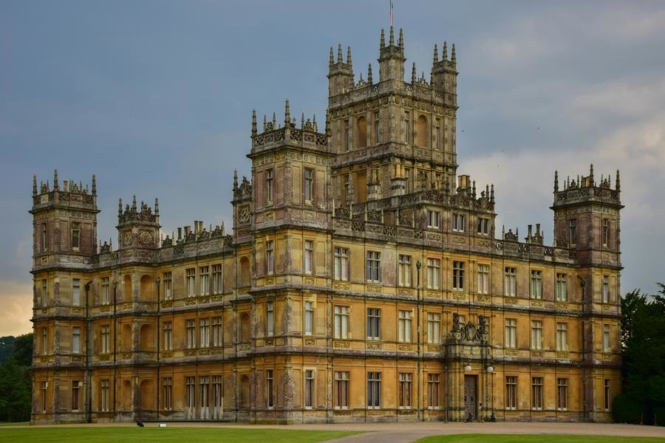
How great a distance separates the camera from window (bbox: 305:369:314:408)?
67.9 metres

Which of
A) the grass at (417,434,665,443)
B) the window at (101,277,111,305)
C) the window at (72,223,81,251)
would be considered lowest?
the grass at (417,434,665,443)

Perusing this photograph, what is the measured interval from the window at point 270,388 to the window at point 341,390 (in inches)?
154

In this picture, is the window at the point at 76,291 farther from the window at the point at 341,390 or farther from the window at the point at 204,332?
the window at the point at 341,390

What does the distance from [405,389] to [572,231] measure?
19.0 metres

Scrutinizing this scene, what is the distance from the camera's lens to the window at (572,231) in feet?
279

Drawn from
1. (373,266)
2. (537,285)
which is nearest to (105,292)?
(373,266)

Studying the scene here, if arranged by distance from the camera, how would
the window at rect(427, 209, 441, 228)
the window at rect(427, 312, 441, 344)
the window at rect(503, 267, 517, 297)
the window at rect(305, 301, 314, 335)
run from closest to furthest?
the window at rect(305, 301, 314, 335) → the window at rect(427, 312, 441, 344) → the window at rect(427, 209, 441, 228) → the window at rect(503, 267, 517, 297)

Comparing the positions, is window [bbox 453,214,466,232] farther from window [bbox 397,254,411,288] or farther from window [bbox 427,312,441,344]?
window [bbox 427,312,441,344]

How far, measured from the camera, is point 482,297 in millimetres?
78938

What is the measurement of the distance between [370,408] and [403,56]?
2634 centimetres

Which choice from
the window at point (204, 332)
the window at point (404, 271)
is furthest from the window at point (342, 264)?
the window at point (204, 332)

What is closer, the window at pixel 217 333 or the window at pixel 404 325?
the window at pixel 404 325

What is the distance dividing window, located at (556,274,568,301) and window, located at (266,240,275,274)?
2374 cm

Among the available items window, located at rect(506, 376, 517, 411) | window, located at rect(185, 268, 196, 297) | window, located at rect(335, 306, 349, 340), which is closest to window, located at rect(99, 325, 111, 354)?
window, located at rect(185, 268, 196, 297)
